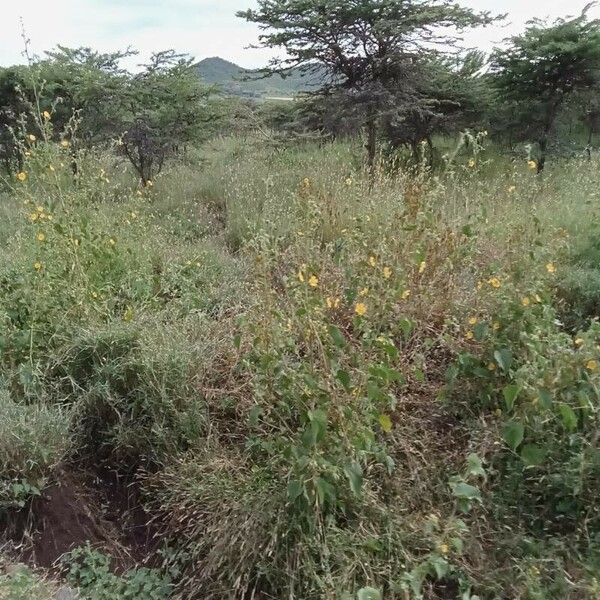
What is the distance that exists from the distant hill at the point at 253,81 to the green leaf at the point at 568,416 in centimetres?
499

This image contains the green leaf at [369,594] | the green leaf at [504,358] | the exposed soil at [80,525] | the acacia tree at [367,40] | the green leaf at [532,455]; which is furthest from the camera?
the acacia tree at [367,40]

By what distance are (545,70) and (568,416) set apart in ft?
16.0

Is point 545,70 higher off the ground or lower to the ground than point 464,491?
higher

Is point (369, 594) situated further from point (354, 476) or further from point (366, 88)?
point (366, 88)

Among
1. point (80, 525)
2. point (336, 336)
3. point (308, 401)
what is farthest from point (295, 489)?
point (80, 525)

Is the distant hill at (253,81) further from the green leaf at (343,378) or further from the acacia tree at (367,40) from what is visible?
the green leaf at (343,378)

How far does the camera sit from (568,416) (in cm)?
192

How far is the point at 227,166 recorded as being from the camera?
22.3 feet

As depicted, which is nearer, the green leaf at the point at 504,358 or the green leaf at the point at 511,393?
the green leaf at the point at 511,393

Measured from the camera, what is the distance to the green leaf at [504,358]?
7.15 feet

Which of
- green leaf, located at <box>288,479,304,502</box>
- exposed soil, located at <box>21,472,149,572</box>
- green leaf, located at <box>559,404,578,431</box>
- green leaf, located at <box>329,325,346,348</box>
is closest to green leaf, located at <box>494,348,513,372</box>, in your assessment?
green leaf, located at <box>559,404,578,431</box>

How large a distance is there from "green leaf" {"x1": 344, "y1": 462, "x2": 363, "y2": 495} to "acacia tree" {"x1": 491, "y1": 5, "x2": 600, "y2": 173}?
486 centimetres

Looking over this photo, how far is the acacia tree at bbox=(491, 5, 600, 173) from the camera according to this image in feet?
17.9

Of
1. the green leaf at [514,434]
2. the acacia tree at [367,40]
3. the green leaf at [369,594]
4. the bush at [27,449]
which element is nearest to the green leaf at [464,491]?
the green leaf at [514,434]
